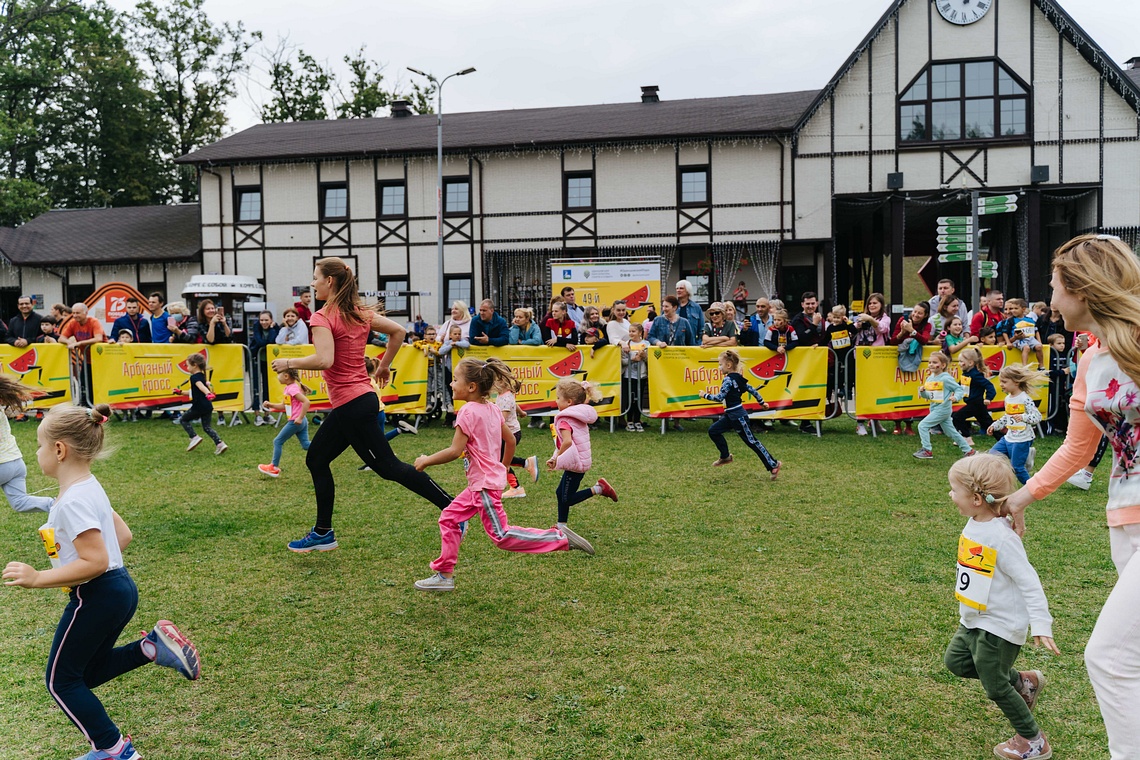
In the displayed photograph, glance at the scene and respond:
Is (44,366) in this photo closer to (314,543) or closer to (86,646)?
(314,543)

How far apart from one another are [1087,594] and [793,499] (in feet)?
11.3

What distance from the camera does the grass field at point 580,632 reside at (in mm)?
3896

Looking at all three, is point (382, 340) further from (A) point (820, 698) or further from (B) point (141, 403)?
(A) point (820, 698)

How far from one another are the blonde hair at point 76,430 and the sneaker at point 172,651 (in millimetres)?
815

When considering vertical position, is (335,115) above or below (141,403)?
above

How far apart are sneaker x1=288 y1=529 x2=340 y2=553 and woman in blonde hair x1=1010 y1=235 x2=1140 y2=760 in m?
5.22

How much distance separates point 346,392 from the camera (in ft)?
21.5

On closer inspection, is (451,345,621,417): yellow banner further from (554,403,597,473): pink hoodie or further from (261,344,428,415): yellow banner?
(554,403,597,473): pink hoodie

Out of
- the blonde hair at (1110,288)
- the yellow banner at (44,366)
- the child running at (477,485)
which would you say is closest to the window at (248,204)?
the yellow banner at (44,366)

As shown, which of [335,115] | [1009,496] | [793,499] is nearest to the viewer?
[1009,496]

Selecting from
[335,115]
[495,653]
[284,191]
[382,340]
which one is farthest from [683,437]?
[335,115]

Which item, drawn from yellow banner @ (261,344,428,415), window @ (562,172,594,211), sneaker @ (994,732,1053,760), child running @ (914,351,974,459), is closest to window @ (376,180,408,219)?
window @ (562,172,594,211)

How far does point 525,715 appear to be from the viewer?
13.4 feet

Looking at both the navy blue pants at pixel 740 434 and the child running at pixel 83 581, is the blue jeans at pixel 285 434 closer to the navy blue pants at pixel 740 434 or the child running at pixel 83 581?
the navy blue pants at pixel 740 434
